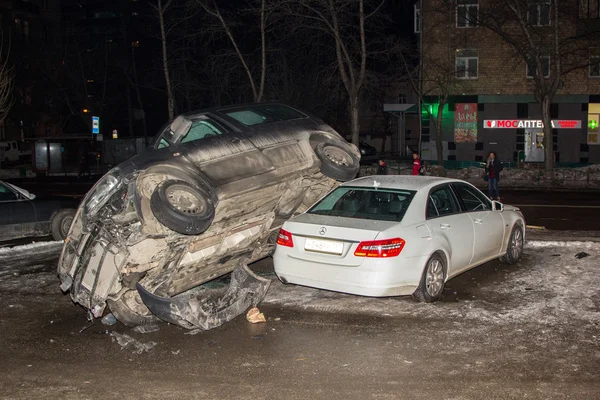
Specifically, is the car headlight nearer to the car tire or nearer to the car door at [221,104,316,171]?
the car door at [221,104,316,171]

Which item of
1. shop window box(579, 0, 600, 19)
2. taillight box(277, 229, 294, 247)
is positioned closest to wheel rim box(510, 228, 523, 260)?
taillight box(277, 229, 294, 247)

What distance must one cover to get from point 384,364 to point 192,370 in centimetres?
165

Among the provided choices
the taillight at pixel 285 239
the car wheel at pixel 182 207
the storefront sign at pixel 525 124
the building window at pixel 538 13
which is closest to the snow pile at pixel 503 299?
the taillight at pixel 285 239

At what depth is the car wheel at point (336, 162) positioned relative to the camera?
302 inches

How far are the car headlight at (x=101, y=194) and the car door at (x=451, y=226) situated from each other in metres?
3.43

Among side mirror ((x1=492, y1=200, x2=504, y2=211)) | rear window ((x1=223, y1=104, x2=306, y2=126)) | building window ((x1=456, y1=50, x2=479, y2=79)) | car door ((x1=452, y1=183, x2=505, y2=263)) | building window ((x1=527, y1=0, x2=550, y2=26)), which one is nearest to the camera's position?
rear window ((x1=223, y1=104, x2=306, y2=126))

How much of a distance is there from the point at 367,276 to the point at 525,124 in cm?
3251

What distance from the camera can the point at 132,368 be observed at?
17.9 feet

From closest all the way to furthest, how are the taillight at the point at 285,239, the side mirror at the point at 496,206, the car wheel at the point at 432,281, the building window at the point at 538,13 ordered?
the car wheel at the point at 432,281, the taillight at the point at 285,239, the side mirror at the point at 496,206, the building window at the point at 538,13

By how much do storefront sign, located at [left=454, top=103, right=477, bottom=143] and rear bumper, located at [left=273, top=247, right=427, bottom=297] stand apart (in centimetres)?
3142

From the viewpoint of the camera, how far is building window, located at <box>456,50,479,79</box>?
35.7m

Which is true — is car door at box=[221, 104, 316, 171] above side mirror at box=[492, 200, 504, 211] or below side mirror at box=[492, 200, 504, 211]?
above

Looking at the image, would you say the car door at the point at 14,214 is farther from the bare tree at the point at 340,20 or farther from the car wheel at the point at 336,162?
the bare tree at the point at 340,20

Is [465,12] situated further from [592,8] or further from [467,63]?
[592,8]
